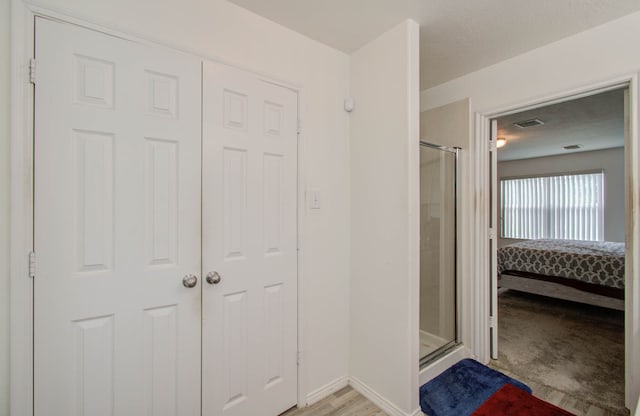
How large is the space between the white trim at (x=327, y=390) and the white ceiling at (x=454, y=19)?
2.32 metres

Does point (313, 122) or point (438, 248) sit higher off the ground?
point (313, 122)

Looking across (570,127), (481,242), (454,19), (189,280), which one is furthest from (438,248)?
(570,127)

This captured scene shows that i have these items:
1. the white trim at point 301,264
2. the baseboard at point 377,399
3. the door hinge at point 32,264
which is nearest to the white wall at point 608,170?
the baseboard at point 377,399

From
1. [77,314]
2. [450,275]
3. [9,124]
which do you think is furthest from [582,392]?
[9,124]

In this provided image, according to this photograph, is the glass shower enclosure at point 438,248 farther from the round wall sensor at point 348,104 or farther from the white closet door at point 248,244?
the white closet door at point 248,244

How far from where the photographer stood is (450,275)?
8.41 feet

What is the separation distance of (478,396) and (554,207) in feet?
18.8

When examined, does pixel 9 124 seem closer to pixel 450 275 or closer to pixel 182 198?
pixel 182 198

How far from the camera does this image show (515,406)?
6.03 feet

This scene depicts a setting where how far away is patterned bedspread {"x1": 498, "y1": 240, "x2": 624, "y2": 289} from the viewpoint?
135 inches

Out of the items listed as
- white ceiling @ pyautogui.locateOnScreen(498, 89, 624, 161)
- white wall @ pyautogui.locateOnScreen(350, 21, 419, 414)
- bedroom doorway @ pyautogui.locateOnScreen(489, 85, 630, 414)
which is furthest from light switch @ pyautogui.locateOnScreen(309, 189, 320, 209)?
white ceiling @ pyautogui.locateOnScreen(498, 89, 624, 161)

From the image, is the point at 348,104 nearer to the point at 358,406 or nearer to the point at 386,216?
the point at 386,216

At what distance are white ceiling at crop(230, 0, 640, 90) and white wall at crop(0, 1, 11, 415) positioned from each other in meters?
0.97

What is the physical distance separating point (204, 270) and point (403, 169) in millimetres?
1251
